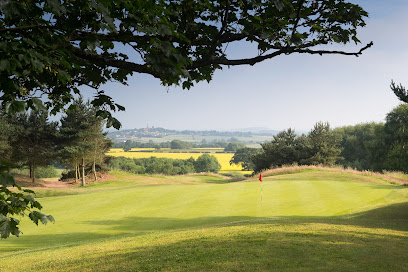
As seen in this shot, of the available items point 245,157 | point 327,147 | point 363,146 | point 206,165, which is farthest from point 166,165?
point 327,147

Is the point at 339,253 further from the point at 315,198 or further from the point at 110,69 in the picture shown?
the point at 315,198

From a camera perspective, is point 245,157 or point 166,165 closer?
point 166,165

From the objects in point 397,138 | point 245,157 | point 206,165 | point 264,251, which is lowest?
point 206,165

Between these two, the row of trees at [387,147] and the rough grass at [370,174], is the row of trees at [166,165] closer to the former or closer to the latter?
the row of trees at [387,147]

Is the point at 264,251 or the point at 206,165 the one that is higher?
the point at 264,251

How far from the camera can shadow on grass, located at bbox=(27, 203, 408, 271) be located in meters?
5.71

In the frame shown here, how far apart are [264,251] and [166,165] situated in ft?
298

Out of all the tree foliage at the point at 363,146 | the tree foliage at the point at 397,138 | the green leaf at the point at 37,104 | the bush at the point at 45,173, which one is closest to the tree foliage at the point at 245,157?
the tree foliage at the point at 363,146

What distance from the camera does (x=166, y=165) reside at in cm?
9619

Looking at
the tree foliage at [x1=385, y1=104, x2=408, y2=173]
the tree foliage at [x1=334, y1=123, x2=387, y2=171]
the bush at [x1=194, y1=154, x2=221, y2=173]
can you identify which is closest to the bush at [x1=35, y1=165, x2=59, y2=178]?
the bush at [x1=194, y1=154, x2=221, y2=173]

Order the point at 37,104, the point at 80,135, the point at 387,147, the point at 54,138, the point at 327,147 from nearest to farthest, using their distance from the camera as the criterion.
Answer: the point at 37,104 < the point at 80,135 < the point at 54,138 < the point at 327,147 < the point at 387,147

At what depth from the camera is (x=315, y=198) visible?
54.9 ft

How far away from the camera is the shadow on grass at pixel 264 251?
5715 millimetres

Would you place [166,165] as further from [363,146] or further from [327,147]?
[327,147]
